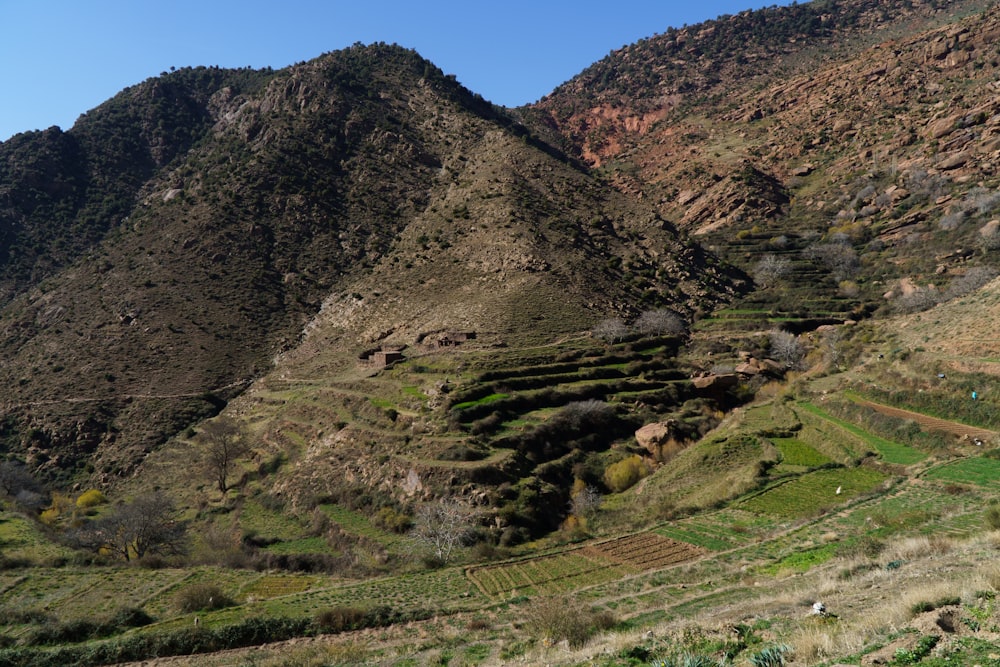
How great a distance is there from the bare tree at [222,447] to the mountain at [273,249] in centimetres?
543

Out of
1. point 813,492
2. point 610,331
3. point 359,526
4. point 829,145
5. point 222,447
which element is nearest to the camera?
point 813,492

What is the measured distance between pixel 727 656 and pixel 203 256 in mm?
74501

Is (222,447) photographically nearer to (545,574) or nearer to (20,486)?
(20,486)

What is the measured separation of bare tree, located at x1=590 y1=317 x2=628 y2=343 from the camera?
158ft

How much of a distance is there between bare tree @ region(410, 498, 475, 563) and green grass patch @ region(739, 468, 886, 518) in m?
13.4

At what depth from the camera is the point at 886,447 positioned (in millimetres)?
25438

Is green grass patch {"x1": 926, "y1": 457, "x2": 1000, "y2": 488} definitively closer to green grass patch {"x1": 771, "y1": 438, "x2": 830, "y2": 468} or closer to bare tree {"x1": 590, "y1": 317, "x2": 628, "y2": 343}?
green grass patch {"x1": 771, "y1": 438, "x2": 830, "y2": 468}

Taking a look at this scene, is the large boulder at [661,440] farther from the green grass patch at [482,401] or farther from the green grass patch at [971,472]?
the green grass patch at [971,472]

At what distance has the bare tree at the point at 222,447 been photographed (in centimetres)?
4197

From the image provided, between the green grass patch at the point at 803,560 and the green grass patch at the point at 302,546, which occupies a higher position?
the green grass patch at the point at 803,560

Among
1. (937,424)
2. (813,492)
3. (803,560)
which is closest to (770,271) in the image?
(937,424)

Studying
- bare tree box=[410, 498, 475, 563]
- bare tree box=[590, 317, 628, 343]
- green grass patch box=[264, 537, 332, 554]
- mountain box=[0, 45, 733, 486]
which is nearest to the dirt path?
bare tree box=[590, 317, 628, 343]

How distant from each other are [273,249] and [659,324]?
2066 inches

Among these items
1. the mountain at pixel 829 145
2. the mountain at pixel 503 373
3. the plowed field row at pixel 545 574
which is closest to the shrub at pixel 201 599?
the mountain at pixel 503 373
